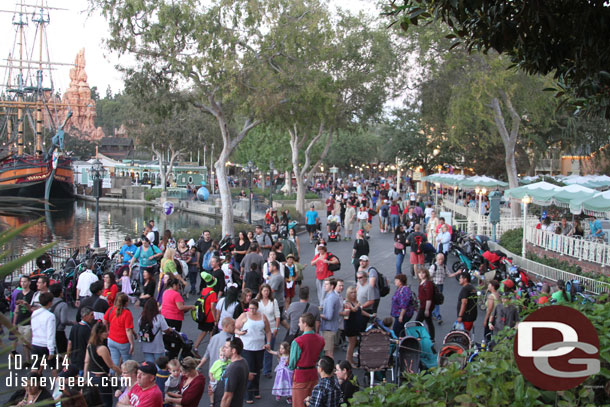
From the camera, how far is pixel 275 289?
1066cm

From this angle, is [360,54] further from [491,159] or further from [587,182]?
[491,159]

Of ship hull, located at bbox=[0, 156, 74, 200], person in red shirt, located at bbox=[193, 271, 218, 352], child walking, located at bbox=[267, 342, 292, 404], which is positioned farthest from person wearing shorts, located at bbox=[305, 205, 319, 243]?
ship hull, located at bbox=[0, 156, 74, 200]

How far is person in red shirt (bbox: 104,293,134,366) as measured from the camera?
7.80 metres

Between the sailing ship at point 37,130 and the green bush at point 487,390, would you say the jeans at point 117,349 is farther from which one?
the sailing ship at point 37,130

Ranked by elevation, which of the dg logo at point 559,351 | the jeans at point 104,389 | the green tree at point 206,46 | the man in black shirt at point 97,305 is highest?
the green tree at point 206,46

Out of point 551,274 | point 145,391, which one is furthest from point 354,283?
point 145,391

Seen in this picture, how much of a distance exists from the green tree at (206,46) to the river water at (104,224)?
986 centimetres

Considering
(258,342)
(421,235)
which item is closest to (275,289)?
(258,342)

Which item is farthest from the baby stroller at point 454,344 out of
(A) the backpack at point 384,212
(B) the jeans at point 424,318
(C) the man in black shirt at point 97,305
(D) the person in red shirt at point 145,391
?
(A) the backpack at point 384,212

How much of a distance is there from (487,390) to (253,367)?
465 centimetres

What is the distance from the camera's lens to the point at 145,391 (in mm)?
5891

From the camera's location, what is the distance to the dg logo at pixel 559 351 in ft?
10.1

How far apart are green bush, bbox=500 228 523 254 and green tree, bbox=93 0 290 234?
9.56m

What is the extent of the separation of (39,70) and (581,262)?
71354mm
